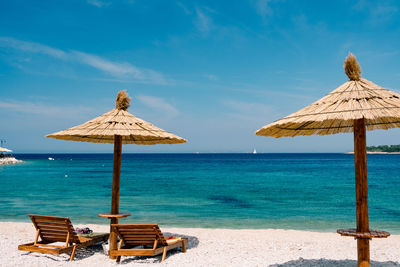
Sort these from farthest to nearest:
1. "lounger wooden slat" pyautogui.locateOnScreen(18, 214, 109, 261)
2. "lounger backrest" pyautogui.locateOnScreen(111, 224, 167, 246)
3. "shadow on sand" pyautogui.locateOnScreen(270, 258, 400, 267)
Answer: "lounger wooden slat" pyautogui.locateOnScreen(18, 214, 109, 261) < "lounger backrest" pyautogui.locateOnScreen(111, 224, 167, 246) < "shadow on sand" pyautogui.locateOnScreen(270, 258, 400, 267)

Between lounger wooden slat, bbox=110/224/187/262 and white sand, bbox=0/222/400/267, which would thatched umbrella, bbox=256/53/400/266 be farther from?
lounger wooden slat, bbox=110/224/187/262

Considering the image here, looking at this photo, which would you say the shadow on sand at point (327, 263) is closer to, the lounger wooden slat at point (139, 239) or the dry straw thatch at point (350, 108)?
the lounger wooden slat at point (139, 239)

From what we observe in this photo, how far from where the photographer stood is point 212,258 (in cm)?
631

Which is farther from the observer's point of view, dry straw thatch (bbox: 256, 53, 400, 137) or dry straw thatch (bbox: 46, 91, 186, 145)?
dry straw thatch (bbox: 46, 91, 186, 145)

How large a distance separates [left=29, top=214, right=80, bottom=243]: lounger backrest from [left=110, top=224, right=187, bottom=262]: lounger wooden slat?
0.74m

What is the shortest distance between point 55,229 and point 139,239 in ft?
5.03

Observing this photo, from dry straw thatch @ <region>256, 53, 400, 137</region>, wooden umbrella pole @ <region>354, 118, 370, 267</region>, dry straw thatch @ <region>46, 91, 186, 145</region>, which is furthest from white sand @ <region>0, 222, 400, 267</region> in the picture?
dry straw thatch @ <region>256, 53, 400, 137</region>

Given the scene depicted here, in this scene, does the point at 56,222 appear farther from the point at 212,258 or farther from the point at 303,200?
the point at 303,200

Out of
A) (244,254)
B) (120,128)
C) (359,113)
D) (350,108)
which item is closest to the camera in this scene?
(359,113)

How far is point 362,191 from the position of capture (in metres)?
4.13

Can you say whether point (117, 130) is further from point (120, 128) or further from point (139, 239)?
point (139, 239)

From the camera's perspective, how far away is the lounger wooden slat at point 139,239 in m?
5.74

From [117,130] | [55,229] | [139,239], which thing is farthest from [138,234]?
[117,130]

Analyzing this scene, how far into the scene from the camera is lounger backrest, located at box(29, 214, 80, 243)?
5.97 metres
